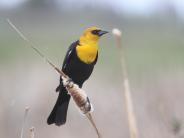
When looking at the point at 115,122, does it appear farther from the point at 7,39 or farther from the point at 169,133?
the point at 7,39

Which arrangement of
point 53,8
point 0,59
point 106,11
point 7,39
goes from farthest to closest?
point 53,8, point 106,11, point 7,39, point 0,59

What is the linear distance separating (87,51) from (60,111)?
0.54 m

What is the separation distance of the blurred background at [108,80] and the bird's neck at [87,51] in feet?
1.71

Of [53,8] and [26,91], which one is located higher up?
[53,8]

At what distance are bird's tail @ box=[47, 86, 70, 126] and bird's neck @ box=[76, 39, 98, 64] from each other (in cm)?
26

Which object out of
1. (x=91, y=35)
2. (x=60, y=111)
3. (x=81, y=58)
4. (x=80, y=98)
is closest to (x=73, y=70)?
(x=81, y=58)

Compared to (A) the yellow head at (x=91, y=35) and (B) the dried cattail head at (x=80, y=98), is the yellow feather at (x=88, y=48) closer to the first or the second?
(A) the yellow head at (x=91, y=35)

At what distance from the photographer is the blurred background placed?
568 cm

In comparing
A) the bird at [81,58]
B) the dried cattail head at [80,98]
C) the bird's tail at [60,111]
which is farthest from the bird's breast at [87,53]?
the dried cattail head at [80,98]

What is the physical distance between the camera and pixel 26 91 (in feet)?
26.1

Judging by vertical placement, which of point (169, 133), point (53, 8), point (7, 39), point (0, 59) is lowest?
point (169, 133)

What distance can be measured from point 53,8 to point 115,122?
2006 centimetres

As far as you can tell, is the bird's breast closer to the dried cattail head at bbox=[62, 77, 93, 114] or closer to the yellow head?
the yellow head

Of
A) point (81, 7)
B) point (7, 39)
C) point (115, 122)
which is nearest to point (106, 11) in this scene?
point (81, 7)
